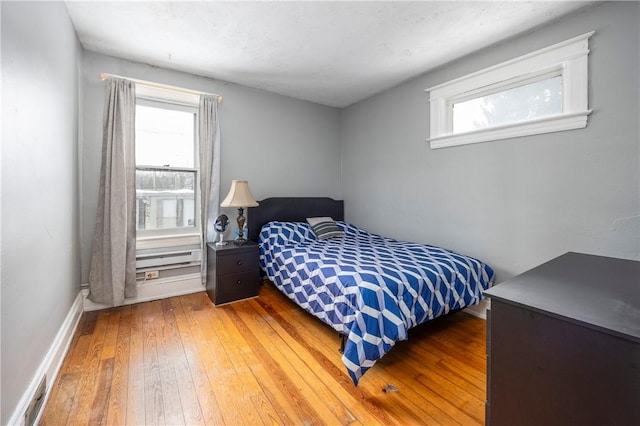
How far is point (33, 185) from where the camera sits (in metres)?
1.37

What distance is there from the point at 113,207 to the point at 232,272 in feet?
4.17

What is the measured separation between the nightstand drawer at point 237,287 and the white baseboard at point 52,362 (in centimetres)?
109

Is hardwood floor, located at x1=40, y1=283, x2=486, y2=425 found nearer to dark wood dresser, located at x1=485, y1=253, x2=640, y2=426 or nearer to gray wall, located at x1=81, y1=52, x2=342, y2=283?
dark wood dresser, located at x1=485, y1=253, x2=640, y2=426

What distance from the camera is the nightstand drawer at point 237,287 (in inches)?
108

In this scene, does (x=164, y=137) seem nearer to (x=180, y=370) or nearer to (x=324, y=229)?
(x=324, y=229)

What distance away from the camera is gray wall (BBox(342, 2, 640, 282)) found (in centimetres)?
182

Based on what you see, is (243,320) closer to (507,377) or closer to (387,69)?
(507,377)

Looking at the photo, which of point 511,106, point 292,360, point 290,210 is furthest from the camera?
point 290,210

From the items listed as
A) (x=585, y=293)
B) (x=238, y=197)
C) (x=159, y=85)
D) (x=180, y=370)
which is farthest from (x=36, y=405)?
→ (x=159, y=85)

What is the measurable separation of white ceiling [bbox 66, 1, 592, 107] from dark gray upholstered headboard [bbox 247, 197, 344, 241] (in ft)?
5.02

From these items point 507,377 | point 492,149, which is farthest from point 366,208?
point 507,377

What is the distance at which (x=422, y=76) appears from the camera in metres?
3.04

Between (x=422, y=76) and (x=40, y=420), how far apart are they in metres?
3.98

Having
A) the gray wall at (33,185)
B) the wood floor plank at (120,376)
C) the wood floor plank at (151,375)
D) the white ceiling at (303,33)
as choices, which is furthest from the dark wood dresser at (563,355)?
the white ceiling at (303,33)
